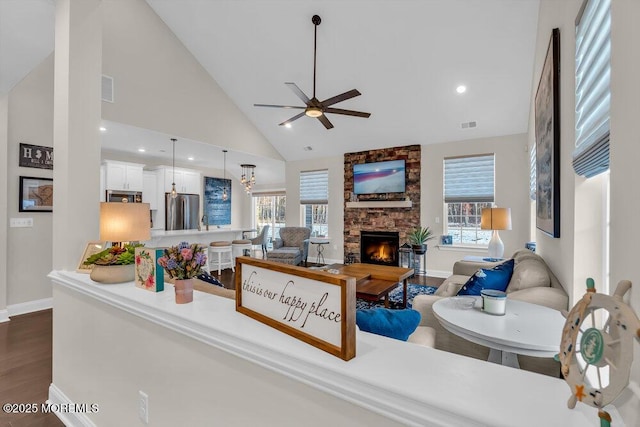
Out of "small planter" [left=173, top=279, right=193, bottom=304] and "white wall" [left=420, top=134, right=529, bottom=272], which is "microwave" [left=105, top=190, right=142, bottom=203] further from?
"white wall" [left=420, top=134, right=529, bottom=272]

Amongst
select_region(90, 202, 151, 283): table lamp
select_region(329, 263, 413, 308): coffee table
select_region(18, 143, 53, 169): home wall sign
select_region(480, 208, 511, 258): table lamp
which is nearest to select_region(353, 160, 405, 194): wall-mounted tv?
select_region(480, 208, 511, 258): table lamp

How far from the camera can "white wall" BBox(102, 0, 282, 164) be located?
4.33 m

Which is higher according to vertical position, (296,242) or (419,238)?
(419,238)

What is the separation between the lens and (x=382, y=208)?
6.54 metres

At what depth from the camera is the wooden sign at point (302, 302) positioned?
2.52 ft

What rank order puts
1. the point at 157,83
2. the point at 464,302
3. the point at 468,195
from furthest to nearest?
the point at 468,195, the point at 157,83, the point at 464,302

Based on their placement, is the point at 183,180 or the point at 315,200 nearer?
the point at 183,180

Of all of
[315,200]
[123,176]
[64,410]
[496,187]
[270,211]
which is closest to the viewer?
[64,410]

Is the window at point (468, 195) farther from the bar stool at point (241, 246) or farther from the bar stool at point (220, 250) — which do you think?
the bar stool at point (220, 250)

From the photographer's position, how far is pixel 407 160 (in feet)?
20.5

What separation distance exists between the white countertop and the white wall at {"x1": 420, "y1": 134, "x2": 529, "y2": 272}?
17.7 ft

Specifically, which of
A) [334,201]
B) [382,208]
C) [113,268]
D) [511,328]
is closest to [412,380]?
[511,328]

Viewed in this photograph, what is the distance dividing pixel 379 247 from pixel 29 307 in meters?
5.77

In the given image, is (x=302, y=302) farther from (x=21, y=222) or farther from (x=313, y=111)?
(x=21, y=222)
